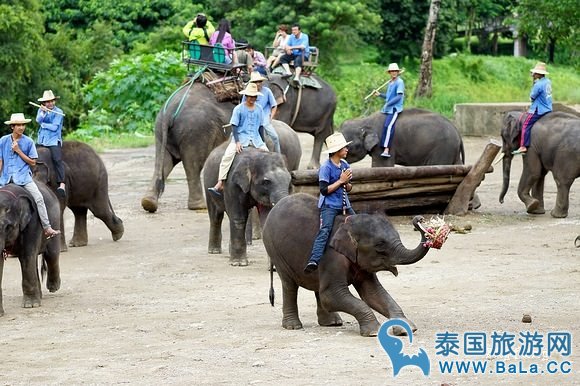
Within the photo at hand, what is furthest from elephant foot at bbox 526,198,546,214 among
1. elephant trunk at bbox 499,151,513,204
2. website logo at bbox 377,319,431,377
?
website logo at bbox 377,319,431,377

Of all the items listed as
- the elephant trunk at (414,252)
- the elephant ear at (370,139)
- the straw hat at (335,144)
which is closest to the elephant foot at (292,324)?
the elephant trunk at (414,252)

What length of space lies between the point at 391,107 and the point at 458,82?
21611mm

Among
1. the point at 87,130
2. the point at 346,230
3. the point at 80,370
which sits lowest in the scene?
the point at 87,130

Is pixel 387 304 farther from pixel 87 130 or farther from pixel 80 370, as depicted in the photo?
pixel 87 130

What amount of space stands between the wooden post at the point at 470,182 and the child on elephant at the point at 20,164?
7.19 metres

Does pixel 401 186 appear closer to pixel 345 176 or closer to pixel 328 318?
pixel 328 318

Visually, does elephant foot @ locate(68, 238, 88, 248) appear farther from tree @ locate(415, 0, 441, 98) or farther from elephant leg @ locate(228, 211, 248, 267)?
tree @ locate(415, 0, 441, 98)

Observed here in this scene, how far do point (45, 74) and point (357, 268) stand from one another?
29.7 meters

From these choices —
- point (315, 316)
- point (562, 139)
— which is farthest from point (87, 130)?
point (315, 316)

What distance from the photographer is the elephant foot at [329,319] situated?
11320 millimetres

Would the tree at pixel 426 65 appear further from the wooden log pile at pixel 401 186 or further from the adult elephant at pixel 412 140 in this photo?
the wooden log pile at pixel 401 186

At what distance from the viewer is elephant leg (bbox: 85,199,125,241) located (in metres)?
17.4

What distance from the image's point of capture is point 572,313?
11.4 metres

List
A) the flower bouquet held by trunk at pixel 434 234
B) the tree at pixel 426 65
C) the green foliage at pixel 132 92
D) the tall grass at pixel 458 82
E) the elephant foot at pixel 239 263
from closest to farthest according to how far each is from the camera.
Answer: the flower bouquet held by trunk at pixel 434 234 < the elephant foot at pixel 239 263 < the tree at pixel 426 65 < the tall grass at pixel 458 82 < the green foliage at pixel 132 92
